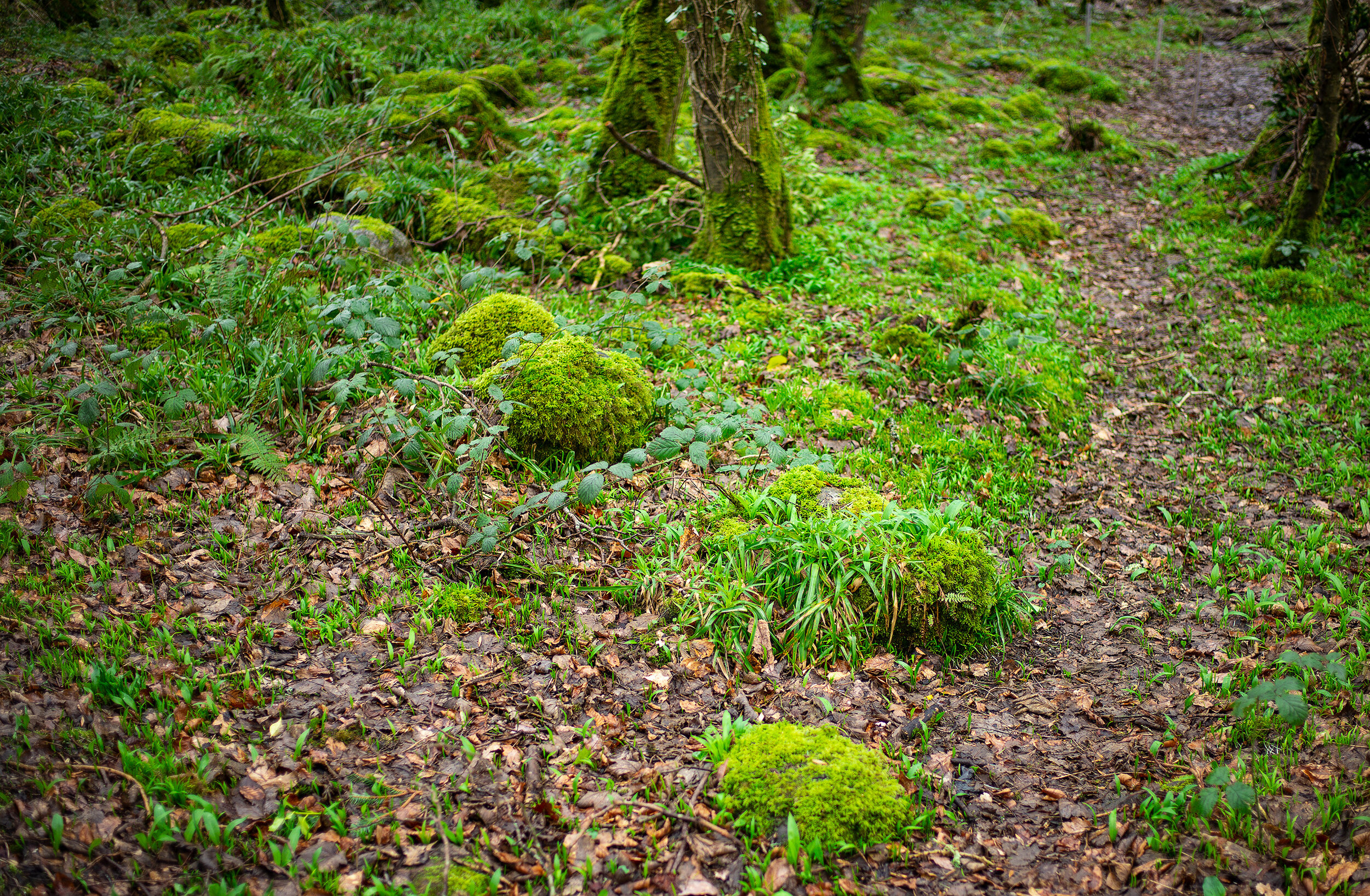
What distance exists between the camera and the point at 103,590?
3.29m

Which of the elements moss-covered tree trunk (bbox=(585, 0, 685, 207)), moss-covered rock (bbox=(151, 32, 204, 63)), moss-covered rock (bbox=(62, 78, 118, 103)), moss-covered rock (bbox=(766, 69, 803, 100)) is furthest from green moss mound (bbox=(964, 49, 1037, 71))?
moss-covered rock (bbox=(62, 78, 118, 103))

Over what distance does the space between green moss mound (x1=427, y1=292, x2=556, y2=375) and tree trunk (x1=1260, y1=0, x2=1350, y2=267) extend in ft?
24.9

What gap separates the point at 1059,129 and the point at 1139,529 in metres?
9.27

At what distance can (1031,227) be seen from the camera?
322 inches

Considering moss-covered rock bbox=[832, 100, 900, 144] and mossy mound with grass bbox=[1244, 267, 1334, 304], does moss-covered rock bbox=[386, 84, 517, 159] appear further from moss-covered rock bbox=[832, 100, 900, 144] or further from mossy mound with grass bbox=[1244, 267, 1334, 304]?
mossy mound with grass bbox=[1244, 267, 1334, 304]

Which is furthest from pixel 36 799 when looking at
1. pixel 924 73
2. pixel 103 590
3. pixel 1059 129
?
pixel 924 73

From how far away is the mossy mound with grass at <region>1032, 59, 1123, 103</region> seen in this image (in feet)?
43.4

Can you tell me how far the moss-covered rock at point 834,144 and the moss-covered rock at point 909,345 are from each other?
14.9 ft

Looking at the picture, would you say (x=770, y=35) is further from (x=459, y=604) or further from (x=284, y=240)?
(x=459, y=604)

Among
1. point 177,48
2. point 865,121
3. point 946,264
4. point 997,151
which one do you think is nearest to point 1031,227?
point 946,264

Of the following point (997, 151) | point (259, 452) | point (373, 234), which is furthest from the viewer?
point (997, 151)

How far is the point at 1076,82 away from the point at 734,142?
1082cm

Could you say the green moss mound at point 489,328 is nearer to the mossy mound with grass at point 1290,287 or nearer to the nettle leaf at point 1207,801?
Answer: the nettle leaf at point 1207,801

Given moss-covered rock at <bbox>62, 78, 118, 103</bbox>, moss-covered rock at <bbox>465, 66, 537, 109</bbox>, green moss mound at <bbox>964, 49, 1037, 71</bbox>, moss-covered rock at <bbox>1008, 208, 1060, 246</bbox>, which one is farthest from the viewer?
green moss mound at <bbox>964, 49, 1037, 71</bbox>
